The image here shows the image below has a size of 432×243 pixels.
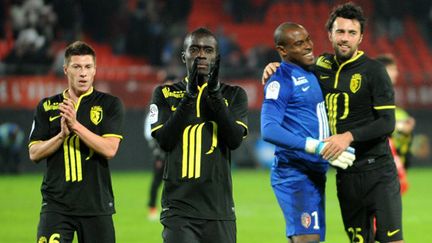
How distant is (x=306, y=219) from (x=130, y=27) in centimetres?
1804

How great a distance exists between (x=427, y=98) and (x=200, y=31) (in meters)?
18.0

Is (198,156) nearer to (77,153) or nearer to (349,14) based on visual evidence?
(77,153)

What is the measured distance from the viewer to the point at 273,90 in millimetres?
6492

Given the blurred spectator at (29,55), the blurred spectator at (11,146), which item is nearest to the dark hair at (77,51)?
the blurred spectator at (11,146)

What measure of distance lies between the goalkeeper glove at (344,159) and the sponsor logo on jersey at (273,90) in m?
0.63

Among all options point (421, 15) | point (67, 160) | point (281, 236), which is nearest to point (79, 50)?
point (67, 160)

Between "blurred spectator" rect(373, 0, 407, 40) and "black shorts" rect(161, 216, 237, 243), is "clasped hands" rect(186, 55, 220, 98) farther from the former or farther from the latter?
"blurred spectator" rect(373, 0, 407, 40)

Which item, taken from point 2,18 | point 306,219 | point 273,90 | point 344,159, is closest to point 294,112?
point 273,90

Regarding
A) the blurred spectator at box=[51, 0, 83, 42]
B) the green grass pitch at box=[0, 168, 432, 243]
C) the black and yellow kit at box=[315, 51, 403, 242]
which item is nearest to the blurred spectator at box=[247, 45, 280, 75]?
the green grass pitch at box=[0, 168, 432, 243]

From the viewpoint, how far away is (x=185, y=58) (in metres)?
5.71

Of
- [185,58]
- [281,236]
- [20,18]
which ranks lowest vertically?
[281,236]

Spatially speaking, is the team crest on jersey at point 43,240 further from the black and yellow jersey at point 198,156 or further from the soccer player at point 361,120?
the soccer player at point 361,120

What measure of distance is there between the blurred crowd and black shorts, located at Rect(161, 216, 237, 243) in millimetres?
16279

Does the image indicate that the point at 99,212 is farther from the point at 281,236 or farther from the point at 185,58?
the point at 281,236
